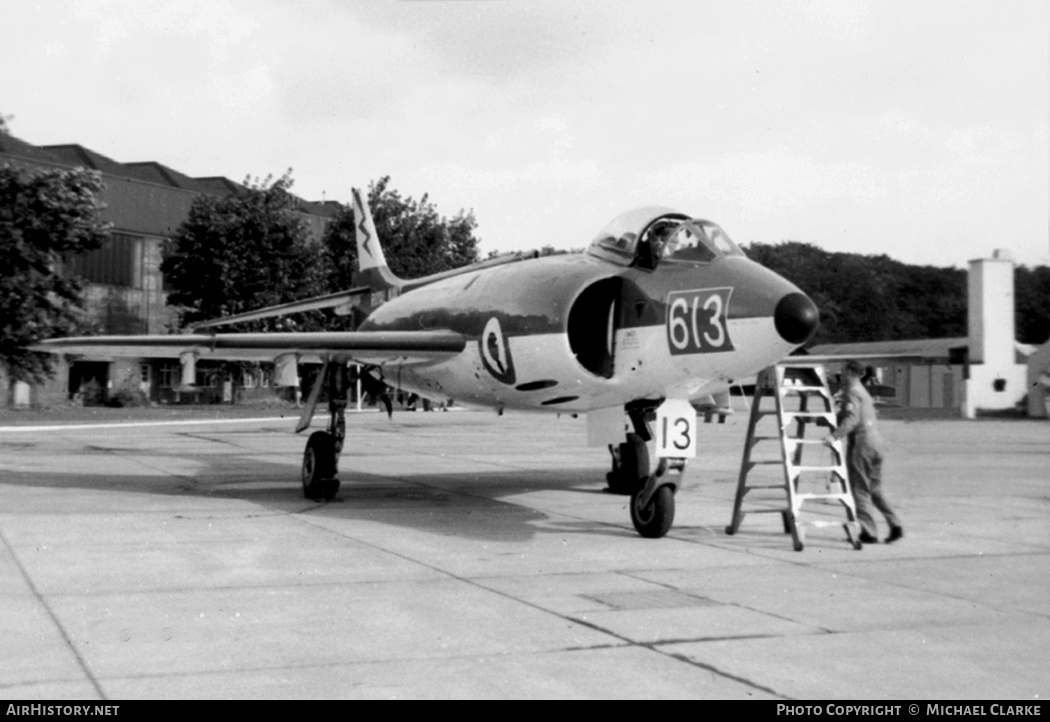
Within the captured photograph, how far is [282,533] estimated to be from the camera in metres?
10.6

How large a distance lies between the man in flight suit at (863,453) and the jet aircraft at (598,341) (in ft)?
4.00

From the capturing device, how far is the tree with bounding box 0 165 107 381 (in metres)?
34.2

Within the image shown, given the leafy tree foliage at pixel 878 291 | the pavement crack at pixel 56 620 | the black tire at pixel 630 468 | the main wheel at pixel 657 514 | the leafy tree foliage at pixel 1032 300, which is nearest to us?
the pavement crack at pixel 56 620

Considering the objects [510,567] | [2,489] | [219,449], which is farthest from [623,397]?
[219,449]

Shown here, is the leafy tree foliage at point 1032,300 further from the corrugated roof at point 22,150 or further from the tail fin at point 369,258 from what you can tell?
the corrugated roof at point 22,150

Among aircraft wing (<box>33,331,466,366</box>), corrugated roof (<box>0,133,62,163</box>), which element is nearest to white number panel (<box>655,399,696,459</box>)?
aircraft wing (<box>33,331,466,366</box>)

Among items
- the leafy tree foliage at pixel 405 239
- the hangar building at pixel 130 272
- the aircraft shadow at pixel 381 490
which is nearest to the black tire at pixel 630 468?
the aircraft shadow at pixel 381 490

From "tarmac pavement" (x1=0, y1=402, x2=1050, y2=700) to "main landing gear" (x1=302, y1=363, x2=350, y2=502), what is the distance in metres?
0.28

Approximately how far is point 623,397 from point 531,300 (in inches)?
57.3

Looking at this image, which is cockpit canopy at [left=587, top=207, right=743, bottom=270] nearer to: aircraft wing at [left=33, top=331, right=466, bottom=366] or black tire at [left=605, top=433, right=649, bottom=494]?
aircraft wing at [left=33, top=331, right=466, bottom=366]

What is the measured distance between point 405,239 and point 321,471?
124 ft

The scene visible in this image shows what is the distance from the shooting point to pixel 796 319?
369 inches

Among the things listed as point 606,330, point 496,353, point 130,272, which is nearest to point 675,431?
point 606,330

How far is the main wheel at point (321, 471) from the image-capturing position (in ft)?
44.9
